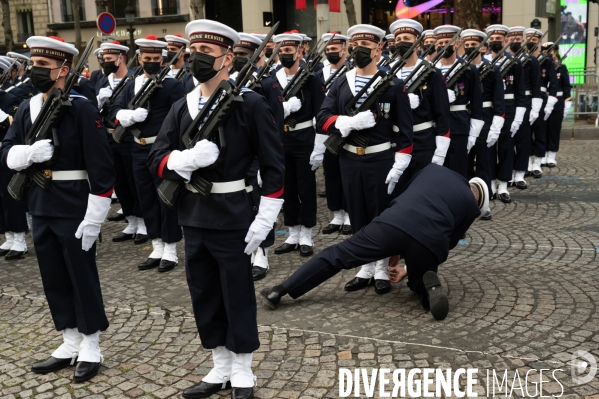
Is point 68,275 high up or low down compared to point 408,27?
down

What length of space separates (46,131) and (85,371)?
1547mm

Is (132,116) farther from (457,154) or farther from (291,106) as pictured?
(457,154)

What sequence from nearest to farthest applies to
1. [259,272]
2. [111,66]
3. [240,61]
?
[259,272] → [240,61] → [111,66]

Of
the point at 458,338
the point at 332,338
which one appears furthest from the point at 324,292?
the point at 458,338

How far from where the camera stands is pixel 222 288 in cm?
409

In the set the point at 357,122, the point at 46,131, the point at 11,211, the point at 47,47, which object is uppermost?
the point at 47,47

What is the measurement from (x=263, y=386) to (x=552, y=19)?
15.5 metres

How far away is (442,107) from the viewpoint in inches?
275

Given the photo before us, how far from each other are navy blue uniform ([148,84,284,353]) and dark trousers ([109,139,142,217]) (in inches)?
145

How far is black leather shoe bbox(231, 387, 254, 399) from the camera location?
410cm

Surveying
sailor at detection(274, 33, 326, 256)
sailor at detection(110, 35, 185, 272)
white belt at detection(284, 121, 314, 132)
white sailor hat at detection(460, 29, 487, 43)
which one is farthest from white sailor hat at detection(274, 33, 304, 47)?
white sailor hat at detection(460, 29, 487, 43)

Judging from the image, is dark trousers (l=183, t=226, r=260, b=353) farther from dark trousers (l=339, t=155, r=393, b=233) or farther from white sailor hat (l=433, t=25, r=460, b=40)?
white sailor hat (l=433, t=25, r=460, b=40)

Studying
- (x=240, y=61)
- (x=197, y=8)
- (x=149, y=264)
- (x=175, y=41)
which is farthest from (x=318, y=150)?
(x=197, y=8)

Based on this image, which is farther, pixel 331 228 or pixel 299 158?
pixel 331 228
